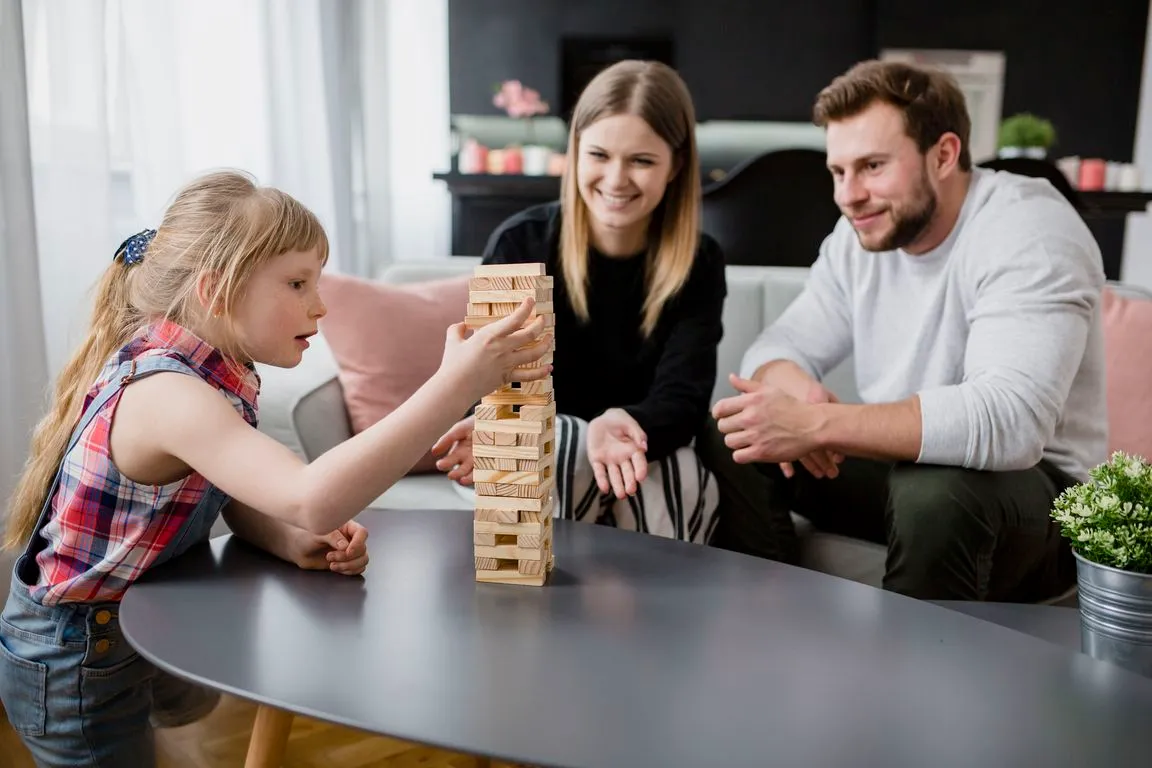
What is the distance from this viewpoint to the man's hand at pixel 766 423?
1350mm

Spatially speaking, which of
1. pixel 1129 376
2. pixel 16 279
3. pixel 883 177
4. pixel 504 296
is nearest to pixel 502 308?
pixel 504 296

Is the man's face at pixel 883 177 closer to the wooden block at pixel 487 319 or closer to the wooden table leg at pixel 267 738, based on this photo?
the wooden block at pixel 487 319

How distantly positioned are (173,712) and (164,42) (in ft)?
4.90

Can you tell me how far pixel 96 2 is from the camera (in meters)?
1.80

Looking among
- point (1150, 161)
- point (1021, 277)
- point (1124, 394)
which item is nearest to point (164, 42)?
point (1021, 277)

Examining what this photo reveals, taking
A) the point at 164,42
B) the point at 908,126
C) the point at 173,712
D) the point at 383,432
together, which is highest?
the point at 164,42

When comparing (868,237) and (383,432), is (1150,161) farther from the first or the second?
(383,432)

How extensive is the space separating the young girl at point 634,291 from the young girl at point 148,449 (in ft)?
1.70

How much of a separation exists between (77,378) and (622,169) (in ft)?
2.81

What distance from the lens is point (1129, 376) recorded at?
171cm

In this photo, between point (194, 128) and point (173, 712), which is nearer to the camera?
point (173, 712)

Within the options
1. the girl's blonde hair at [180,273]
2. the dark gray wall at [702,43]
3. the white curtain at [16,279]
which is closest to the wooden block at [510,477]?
the girl's blonde hair at [180,273]

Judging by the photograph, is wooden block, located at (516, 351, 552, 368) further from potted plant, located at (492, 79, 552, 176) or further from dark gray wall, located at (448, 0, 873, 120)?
dark gray wall, located at (448, 0, 873, 120)

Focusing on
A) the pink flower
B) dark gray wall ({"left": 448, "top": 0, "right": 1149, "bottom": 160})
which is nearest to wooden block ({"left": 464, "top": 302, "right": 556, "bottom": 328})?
the pink flower
